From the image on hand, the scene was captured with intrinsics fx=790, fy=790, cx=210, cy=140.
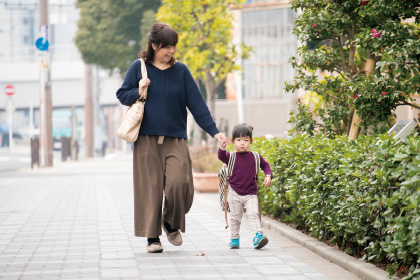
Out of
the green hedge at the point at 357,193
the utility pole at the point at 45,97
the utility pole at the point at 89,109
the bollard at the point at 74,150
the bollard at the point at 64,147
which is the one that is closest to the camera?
the green hedge at the point at 357,193

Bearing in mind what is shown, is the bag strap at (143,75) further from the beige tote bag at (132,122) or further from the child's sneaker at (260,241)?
the child's sneaker at (260,241)

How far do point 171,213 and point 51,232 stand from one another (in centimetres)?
262

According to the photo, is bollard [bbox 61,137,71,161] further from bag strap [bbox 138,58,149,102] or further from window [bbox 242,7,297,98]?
bag strap [bbox 138,58,149,102]

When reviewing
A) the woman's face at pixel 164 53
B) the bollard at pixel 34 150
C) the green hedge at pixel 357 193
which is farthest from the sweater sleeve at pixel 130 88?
the bollard at pixel 34 150

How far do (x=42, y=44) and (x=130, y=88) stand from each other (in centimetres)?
2163

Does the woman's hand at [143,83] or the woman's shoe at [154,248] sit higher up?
the woman's hand at [143,83]

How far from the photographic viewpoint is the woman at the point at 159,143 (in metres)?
7.22

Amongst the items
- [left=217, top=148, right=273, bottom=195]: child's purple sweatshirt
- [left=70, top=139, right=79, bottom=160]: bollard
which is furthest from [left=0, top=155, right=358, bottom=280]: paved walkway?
[left=70, top=139, right=79, bottom=160]: bollard

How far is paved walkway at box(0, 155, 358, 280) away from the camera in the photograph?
6.41 meters

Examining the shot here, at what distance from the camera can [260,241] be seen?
7566 millimetres

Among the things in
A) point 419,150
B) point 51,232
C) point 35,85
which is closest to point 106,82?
point 35,85

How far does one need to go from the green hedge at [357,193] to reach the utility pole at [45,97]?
2023 centimetres

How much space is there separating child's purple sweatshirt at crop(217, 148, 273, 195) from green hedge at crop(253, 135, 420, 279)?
1.81ft

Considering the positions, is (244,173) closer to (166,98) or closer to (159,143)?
(159,143)
